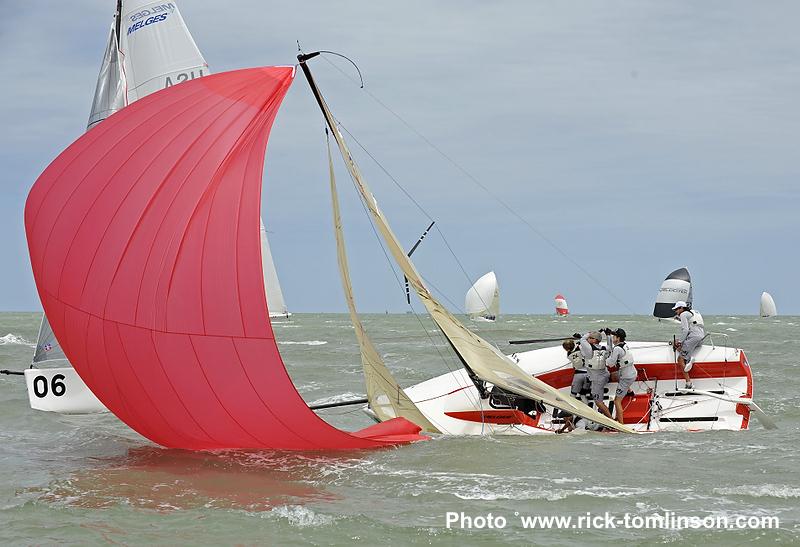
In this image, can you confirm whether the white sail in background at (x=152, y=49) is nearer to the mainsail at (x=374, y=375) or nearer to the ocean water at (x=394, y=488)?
the mainsail at (x=374, y=375)

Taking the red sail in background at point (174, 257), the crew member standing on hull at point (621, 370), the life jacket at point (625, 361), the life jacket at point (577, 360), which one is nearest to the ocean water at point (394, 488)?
the crew member standing on hull at point (621, 370)

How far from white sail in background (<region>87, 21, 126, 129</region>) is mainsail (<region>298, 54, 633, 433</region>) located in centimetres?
483

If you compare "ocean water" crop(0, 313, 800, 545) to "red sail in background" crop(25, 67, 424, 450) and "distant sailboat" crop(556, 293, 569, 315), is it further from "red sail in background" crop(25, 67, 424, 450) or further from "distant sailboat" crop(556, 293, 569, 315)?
"distant sailboat" crop(556, 293, 569, 315)

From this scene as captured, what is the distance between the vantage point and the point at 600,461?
1105 centimetres

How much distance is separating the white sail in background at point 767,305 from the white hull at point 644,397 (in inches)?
3292

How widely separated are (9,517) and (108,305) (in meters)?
2.00

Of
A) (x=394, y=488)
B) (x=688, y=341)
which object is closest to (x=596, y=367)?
(x=688, y=341)

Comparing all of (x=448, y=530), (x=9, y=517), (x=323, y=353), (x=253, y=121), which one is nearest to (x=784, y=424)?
(x=448, y=530)

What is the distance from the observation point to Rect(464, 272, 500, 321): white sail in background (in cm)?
6506

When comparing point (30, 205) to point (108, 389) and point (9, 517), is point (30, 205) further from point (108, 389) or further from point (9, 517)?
point (9, 517)

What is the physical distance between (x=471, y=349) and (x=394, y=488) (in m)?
2.19

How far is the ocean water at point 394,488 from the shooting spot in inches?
316

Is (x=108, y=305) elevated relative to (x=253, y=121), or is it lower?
lower

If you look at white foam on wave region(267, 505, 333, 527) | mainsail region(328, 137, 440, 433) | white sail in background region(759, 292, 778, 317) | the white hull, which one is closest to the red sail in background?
white foam on wave region(267, 505, 333, 527)
